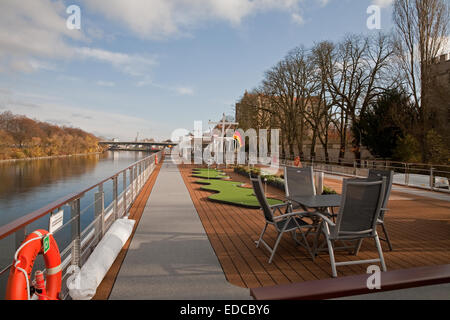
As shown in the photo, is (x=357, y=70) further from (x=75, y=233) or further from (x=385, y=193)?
(x=75, y=233)

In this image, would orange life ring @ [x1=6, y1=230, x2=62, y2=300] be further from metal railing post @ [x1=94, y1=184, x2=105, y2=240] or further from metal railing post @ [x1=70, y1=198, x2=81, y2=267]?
metal railing post @ [x1=94, y1=184, x2=105, y2=240]

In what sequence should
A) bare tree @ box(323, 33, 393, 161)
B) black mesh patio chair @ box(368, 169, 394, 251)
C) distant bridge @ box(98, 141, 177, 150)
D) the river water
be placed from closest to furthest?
black mesh patio chair @ box(368, 169, 394, 251), the river water, bare tree @ box(323, 33, 393, 161), distant bridge @ box(98, 141, 177, 150)

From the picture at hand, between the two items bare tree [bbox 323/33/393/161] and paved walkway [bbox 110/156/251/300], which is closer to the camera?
paved walkway [bbox 110/156/251/300]

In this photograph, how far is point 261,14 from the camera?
16.0 meters

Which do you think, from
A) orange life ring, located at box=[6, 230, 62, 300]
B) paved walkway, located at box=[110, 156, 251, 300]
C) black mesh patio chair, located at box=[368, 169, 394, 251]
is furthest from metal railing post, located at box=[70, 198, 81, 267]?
black mesh patio chair, located at box=[368, 169, 394, 251]

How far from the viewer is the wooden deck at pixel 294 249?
3195mm

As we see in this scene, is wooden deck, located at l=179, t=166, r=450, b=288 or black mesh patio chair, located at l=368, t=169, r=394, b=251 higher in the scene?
black mesh patio chair, located at l=368, t=169, r=394, b=251

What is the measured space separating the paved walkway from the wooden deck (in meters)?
0.16

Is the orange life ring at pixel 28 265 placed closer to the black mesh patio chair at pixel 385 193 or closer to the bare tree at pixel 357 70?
the black mesh patio chair at pixel 385 193

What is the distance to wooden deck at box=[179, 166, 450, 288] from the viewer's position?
126 inches

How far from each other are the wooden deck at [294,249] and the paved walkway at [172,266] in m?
0.16

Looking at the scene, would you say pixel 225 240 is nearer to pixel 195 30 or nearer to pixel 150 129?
pixel 195 30

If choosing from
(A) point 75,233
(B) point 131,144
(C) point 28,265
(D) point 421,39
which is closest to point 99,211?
(A) point 75,233

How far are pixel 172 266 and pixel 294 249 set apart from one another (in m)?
1.59
